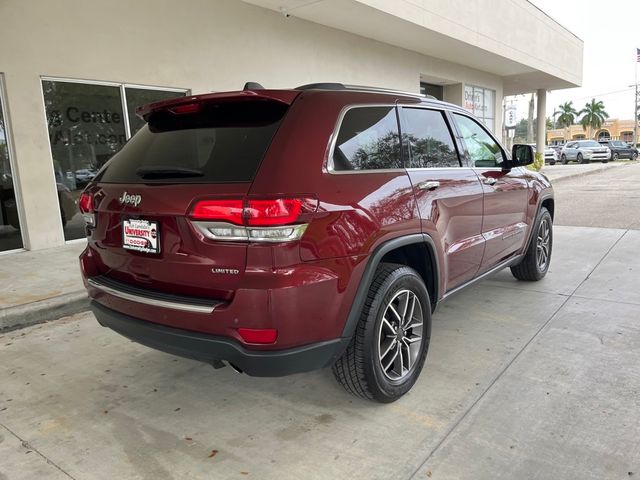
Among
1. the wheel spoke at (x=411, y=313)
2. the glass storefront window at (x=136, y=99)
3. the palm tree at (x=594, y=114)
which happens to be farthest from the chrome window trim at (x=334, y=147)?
the palm tree at (x=594, y=114)

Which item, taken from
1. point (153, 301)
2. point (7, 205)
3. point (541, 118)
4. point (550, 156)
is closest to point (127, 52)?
point (7, 205)

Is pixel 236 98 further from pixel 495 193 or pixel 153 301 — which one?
pixel 495 193

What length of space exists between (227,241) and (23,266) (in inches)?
213

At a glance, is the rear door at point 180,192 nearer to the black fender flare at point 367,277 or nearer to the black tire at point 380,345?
the black fender flare at point 367,277

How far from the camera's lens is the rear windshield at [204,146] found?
8.29 ft

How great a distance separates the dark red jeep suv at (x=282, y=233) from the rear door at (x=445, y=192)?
17 mm

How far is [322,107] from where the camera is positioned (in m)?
2.73

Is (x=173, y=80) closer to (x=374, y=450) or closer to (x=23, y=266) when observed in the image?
(x=23, y=266)

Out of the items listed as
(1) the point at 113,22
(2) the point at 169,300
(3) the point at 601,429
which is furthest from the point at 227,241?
(1) the point at 113,22

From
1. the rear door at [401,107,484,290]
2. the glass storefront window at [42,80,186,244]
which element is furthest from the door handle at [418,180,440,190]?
the glass storefront window at [42,80,186,244]

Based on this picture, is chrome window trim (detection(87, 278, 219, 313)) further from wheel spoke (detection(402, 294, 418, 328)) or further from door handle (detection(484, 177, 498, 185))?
door handle (detection(484, 177, 498, 185))

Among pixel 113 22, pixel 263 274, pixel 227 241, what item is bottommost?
pixel 263 274

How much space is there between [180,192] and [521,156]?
129 inches

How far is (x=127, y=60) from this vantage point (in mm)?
8266
